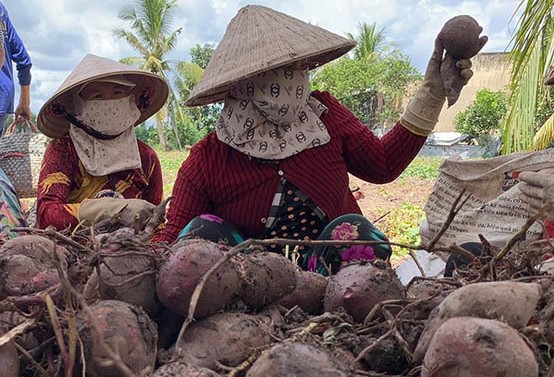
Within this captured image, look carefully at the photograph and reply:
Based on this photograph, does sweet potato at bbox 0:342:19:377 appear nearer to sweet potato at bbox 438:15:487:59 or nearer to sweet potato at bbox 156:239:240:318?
sweet potato at bbox 156:239:240:318

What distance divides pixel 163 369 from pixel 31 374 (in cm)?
32

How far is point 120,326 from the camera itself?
1072mm

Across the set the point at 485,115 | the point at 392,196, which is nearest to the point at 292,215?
the point at 392,196

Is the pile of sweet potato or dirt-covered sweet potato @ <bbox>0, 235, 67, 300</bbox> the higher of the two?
dirt-covered sweet potato @ <bbox>0, 235, 67, 300</bbox>

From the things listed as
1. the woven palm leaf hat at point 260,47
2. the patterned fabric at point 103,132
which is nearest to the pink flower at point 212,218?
the woven palm leaf hat at point 260,47

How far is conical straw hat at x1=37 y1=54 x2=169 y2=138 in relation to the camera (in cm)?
302

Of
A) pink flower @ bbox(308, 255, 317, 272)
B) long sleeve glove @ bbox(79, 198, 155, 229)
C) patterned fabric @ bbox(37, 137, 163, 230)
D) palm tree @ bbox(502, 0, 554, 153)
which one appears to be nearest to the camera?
pink flower @ bbox(308, 255, 317, 272)

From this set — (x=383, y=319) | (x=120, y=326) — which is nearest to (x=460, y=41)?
(x=383, y=319)

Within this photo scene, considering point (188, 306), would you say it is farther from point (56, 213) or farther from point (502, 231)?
point (56, 213)

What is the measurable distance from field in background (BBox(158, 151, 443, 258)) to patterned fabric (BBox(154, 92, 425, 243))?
1.87 m

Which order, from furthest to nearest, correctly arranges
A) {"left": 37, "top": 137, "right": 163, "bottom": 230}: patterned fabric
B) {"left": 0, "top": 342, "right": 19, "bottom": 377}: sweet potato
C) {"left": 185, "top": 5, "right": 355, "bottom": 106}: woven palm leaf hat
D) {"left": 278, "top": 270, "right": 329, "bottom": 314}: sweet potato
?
{"left": 37, "top": 137, "right": 163, "bottom": 230}: patterned fabric < {"left": 185, "top": 5, "right": 355, "bottom": 106}: woven palm leaf hat < {"left": 278, "top": 270, "right": 329, "bottom": 314}: sweet potato < {"left": 0, "top": 342, "right": 19, "bottom": 377}: sweet potato

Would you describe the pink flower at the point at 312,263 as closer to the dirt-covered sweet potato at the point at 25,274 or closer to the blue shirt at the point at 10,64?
the dirt-covered sweet potato at the point at 25,274

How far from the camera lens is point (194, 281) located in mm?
1185

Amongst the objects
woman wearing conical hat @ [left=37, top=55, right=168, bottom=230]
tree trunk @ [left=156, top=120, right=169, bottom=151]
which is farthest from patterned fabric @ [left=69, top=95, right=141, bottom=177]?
tree trunk @ [left=156, top=120, right=169, bottom=151]
